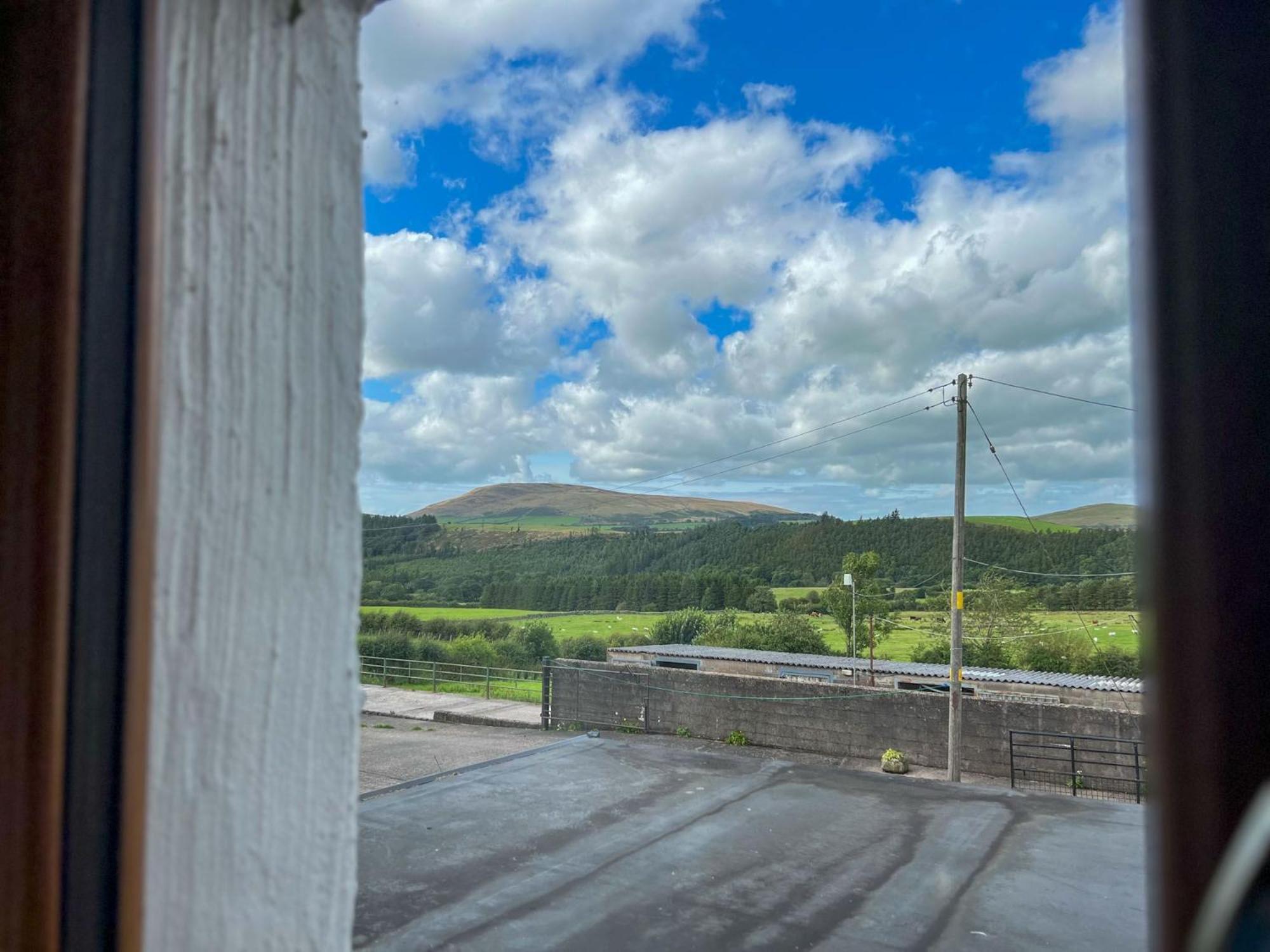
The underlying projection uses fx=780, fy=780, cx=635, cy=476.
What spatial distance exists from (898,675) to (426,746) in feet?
34.4

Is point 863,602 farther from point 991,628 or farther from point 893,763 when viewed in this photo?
point 893,763

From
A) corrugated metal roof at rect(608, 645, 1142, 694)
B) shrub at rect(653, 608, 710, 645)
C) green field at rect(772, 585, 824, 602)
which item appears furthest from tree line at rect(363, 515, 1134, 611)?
corrugated metal roof at rect(608, 645, 1142, 694)

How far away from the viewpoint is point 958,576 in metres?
9.35

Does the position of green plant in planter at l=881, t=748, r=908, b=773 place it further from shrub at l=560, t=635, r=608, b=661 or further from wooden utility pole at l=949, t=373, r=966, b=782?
shrub at l=560, t=635, r=608, b=661

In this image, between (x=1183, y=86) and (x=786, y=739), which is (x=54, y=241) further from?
(x=786, y=739)

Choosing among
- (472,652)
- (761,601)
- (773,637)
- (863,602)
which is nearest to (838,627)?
(773,637)

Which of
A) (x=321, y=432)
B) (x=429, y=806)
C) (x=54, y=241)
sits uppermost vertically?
(x=54, y=241)

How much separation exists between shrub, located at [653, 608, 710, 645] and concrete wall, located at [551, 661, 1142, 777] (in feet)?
59.8

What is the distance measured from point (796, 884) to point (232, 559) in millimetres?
3169

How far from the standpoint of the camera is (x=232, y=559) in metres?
0.47

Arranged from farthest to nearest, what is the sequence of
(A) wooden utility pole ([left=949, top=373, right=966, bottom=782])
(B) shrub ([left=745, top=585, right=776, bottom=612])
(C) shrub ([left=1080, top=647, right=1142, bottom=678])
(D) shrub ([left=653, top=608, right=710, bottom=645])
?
(B) shrub ([left=745, top=585, right=776, bottom=612]), (D) shrub ([left=653, top=608, right=710, bottom=645]), (C) shrub ([left=1080, top=647, right=1142, bottom=678]), (A) wooden utility pole ([left=949, top=373, right=966, bottom=782])

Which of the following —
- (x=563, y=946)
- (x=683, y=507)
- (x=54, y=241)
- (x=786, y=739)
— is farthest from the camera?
(x=683, y=507)

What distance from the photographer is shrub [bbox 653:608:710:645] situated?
33.2 metres

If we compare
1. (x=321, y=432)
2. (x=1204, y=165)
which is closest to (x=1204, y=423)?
(x=1204, y=165)
